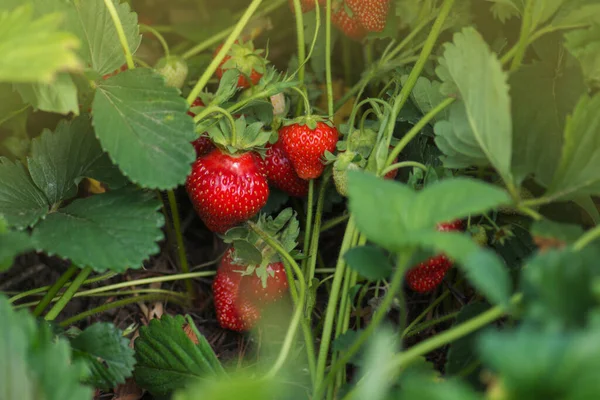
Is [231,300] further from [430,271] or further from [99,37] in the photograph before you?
[99,37]

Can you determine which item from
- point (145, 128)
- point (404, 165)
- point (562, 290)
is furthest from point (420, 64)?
point (562, 290)

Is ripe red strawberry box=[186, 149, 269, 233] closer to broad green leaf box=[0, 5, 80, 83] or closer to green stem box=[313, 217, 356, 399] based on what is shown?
green stem box=[313, 217, 356, 399]

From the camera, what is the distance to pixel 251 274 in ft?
3.52

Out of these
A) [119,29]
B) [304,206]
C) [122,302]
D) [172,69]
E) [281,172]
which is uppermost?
[119,29]

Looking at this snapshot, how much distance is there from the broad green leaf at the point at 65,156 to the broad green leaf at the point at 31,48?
31cm

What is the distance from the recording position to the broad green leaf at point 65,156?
94cm

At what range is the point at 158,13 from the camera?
58.1 inches

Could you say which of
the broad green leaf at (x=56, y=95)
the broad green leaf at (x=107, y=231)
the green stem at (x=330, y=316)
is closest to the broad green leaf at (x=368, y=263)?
the green stem at (x=330, y=316)

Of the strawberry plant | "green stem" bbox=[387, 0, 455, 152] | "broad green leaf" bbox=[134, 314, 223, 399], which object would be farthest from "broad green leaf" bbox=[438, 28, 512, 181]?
"broad green leaf" bbox=[134, 314, 223, 399]

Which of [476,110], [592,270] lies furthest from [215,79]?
[592,270]

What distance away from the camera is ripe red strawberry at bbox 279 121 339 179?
1003 millimetres

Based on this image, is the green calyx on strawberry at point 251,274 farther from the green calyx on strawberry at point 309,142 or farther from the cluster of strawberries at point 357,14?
the cluster of strawberries at point 357,14

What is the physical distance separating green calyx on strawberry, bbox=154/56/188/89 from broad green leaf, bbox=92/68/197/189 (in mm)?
232

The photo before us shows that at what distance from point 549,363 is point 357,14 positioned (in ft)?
2.70
